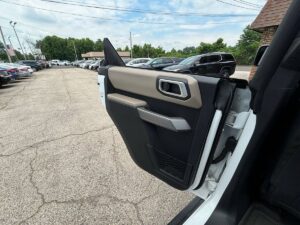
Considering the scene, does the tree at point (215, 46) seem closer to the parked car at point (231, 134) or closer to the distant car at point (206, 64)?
the distant car at point (206, 64)

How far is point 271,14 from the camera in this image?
737 centimetres

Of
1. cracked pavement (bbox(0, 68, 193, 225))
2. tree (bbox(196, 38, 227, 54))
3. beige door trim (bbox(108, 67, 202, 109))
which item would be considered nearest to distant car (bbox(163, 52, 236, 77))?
cracked pavement (bbox(0, 68, 193, 225))

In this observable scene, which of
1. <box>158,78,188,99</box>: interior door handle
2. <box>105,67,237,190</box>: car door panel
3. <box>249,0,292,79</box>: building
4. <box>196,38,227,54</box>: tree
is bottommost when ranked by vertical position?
<box>196,38,227,54</box>: tree

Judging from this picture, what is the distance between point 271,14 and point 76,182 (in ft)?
27.9

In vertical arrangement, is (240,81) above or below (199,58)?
above

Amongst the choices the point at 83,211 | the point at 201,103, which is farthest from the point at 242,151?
the point at 83,211

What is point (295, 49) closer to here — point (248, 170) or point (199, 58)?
point (248, 170)

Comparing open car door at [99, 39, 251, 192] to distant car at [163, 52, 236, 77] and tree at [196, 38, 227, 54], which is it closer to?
distant car at [163, 52, 236, 77]

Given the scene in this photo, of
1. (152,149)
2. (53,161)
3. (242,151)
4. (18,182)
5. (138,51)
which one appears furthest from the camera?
(138,51)

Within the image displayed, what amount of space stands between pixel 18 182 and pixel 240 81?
120 inches

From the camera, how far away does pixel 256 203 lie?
129cm

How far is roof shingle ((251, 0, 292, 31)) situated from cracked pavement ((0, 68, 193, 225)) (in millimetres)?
6717

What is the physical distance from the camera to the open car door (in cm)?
102

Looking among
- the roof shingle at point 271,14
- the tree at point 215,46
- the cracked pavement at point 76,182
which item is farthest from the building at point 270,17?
the tree at point 215,46
